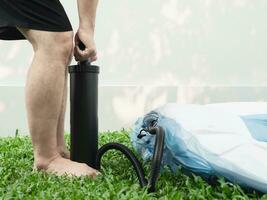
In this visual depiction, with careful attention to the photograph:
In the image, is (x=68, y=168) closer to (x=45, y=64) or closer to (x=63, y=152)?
(x=63, y=152)

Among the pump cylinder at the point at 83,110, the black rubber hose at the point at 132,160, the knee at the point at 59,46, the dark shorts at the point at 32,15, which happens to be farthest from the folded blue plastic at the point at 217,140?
the dark shorts at the point at 32,15

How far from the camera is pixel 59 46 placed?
201cm

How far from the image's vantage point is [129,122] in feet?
16.2

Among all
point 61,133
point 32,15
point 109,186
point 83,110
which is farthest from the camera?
point 61,133

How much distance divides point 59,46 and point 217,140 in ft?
2.33

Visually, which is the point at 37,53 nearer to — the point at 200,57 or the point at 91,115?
the point at 91,115

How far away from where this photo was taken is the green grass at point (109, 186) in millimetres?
1709

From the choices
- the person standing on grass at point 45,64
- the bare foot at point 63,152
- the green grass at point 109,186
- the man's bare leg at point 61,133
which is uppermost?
the person standing on grass at point 45,64

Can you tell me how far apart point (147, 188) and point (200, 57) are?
3.57 meters

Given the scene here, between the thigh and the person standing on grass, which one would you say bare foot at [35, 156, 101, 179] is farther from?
the thigh

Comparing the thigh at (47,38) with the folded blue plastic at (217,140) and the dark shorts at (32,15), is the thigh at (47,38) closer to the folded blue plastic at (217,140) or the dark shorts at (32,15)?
the dark shorts at (32,15)

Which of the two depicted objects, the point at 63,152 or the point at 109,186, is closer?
the point at 109,186

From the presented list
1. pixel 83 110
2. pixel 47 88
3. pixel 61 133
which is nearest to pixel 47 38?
pixel 47 88

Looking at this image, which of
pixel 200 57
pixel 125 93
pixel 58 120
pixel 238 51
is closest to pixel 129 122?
pixel 125 93
